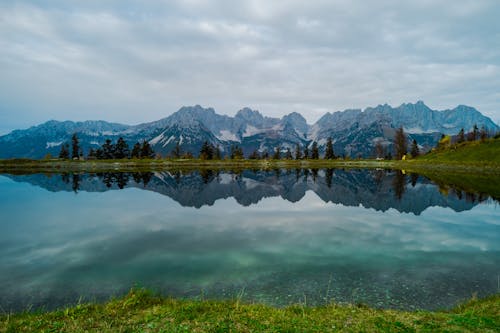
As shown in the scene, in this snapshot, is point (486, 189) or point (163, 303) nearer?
point (163, 303)

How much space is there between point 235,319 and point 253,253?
1235cm

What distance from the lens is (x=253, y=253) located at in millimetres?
24188

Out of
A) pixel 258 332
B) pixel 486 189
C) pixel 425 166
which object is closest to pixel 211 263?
pixel 258 332

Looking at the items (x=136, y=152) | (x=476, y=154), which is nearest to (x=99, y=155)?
(x=136, y=152)

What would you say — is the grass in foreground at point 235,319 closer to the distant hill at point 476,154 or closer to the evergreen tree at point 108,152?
the distant hill at point 476,154

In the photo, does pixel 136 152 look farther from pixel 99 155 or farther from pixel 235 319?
pixel 235 319

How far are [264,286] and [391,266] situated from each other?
9914 millimetres

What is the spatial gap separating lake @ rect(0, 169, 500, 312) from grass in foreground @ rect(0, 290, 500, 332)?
Result: 258 centimetres

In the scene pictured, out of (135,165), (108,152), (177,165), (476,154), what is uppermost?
(108,152)

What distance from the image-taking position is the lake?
17047 mm

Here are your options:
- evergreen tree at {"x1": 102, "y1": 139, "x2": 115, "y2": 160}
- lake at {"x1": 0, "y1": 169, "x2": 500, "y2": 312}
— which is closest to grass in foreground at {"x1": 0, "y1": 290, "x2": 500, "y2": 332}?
lake at {"x1": 0, "y1": 169, "x2": 500, "y2": 312}

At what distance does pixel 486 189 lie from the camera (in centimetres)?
6391

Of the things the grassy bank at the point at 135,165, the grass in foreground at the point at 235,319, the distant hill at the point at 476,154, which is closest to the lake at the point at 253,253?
the grass in foreground at the point at 235,319

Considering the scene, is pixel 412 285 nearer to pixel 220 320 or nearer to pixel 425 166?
pixel 220 320
